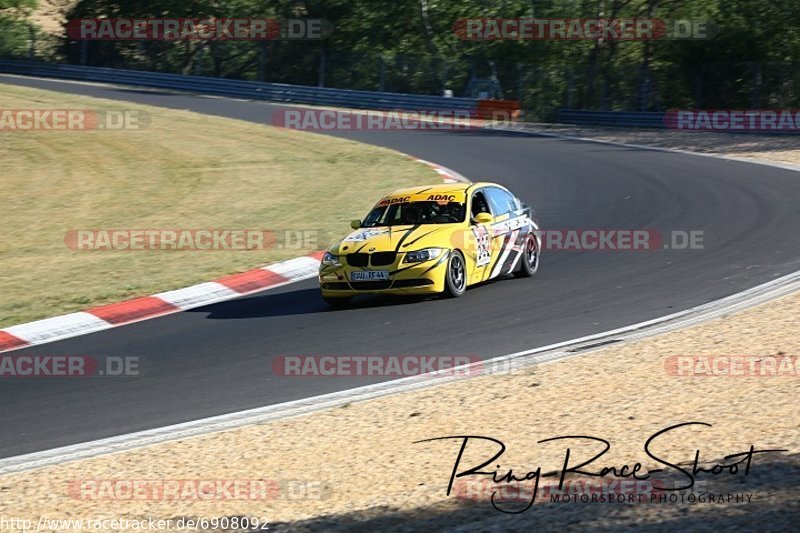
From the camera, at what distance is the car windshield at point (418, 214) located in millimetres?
14266

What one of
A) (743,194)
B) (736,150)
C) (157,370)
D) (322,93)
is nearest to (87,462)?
(157,370)

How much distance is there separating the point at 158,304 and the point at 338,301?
2117 mm

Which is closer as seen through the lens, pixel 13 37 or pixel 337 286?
pixel 337 286

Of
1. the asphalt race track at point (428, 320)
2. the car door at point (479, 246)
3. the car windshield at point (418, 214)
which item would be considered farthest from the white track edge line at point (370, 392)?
the car windshield at point (418, 214)

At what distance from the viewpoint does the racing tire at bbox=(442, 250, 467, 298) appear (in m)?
13.5

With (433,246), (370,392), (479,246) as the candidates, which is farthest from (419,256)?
(370,392)

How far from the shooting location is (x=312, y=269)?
16391 mm

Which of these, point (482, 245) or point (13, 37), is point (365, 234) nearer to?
point (482, 245)

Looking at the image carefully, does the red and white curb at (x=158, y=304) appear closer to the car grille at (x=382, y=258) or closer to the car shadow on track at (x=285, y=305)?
the car shadow on track at (x=285, y=305)

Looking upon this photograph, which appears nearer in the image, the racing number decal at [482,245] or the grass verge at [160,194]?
the racing number decal at [482,245]

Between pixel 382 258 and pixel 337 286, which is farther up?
pixel 382 258

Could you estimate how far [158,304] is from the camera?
14.1 meters

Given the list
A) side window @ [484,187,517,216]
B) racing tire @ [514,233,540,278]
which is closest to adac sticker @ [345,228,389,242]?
side window @ [484,187,517,216]

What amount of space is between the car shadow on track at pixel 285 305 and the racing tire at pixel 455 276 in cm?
39
